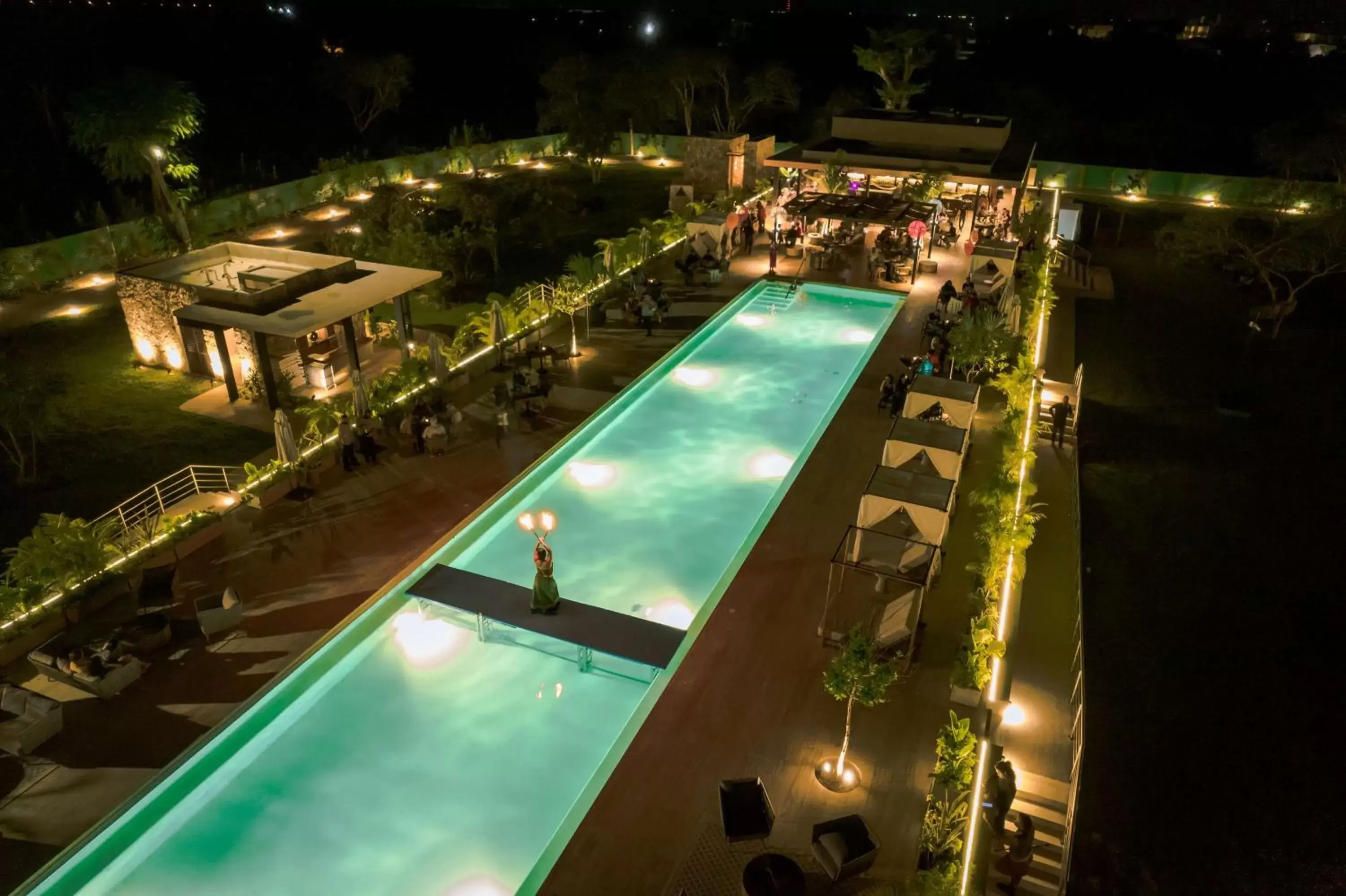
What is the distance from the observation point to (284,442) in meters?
12.0

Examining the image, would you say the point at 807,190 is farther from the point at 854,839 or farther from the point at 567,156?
the point at 854,839

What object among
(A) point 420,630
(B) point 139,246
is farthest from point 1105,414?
(B) point 139,246

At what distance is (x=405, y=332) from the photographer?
59.4 feet

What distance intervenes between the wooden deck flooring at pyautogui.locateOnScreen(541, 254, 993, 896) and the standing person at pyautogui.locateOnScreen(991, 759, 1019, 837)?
2.10 ft

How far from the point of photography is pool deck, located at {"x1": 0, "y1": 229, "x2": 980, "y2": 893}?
726 cm

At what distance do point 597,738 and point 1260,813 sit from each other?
7.49 m

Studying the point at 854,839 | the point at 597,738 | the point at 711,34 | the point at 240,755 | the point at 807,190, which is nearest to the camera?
the point at 854,839

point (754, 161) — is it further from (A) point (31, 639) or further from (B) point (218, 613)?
(A) point (31, 639)

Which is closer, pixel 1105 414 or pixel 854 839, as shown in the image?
pixel 854 839

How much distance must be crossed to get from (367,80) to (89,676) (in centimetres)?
4543

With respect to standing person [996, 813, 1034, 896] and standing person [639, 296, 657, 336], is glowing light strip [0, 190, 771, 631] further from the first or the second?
standing person [996, 813, 1034, 896]

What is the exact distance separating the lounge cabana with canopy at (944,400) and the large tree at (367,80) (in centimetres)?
4366

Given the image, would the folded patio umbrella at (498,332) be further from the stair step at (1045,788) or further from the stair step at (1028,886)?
the stair step at (1028,886)

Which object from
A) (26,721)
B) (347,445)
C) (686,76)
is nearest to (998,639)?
(347,445)
